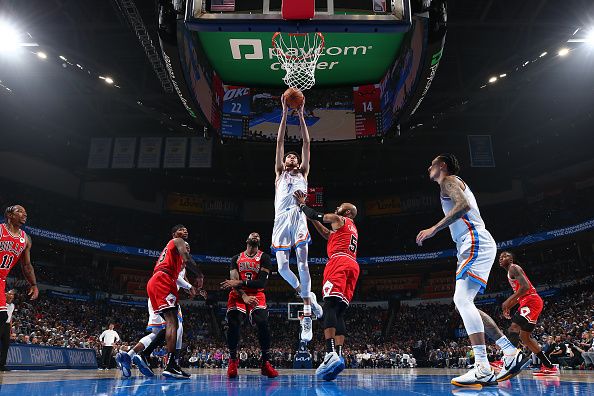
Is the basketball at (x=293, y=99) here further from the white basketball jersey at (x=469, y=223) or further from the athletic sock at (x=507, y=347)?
the athletic sock at (x=507, y=347)

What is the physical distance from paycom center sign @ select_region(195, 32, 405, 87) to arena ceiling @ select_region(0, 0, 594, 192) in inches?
203

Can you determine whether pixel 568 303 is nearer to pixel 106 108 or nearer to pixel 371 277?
pixel 371 277

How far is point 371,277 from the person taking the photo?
33.5 metres

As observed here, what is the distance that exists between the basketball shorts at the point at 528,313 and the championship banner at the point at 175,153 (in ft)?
54.9

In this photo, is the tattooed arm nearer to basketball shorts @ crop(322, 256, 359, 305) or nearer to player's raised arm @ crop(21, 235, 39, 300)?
basketball shorts @ crop(322, 256, 359, 305)

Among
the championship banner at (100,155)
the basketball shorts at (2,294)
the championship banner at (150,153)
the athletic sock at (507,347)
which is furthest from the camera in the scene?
the championship banner at (100,155)

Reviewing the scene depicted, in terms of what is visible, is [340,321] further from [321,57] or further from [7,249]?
[321,57]

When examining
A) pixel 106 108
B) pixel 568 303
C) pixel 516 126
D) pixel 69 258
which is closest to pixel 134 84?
pixel 106 108

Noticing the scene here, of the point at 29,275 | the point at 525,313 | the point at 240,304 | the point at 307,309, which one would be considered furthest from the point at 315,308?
the point at 29,275

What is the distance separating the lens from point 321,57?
9547mm

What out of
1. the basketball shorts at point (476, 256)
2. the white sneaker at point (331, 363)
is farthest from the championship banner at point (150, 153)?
the basketball shorts at point (476, 256)

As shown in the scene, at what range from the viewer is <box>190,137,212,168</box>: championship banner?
69.3 feet

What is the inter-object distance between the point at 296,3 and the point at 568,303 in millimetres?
23557

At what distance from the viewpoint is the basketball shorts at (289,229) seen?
618cm
